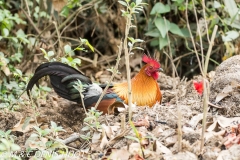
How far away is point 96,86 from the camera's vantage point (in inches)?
183

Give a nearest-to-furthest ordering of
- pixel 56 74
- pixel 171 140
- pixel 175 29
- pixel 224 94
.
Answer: pixel 171 140, pixel 224 94, pixel 56 74, pixel 175 29

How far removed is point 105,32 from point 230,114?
125 inches

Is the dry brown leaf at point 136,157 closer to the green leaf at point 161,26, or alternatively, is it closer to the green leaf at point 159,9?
the green leaf at point 161,26

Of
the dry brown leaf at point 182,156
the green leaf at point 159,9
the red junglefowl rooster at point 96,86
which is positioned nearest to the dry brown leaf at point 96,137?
the dry brown leaf at point 182,156

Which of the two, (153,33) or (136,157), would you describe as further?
(153,33)

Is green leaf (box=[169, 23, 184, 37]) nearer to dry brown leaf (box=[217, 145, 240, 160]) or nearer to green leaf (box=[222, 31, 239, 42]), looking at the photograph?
green leaf (box=[222, 31, 239, 42])

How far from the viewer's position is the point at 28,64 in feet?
18.7

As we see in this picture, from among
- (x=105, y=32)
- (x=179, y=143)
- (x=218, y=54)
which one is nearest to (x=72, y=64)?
(x=179, y=143)

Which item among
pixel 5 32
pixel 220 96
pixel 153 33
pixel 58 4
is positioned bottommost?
pixel 220 96

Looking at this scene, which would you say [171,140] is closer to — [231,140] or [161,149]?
[161,149]

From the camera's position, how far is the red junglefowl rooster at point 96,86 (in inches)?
171

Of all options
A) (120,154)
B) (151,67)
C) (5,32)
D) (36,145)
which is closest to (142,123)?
(120,154)

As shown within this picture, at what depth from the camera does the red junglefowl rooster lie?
14.3 ft

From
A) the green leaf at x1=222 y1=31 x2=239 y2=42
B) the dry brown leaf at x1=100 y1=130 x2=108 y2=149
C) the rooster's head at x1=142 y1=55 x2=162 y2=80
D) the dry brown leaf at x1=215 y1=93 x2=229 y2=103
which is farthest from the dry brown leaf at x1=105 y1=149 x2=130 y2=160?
the green leaf at x1=222 y1=31 x2=239 y2=42
